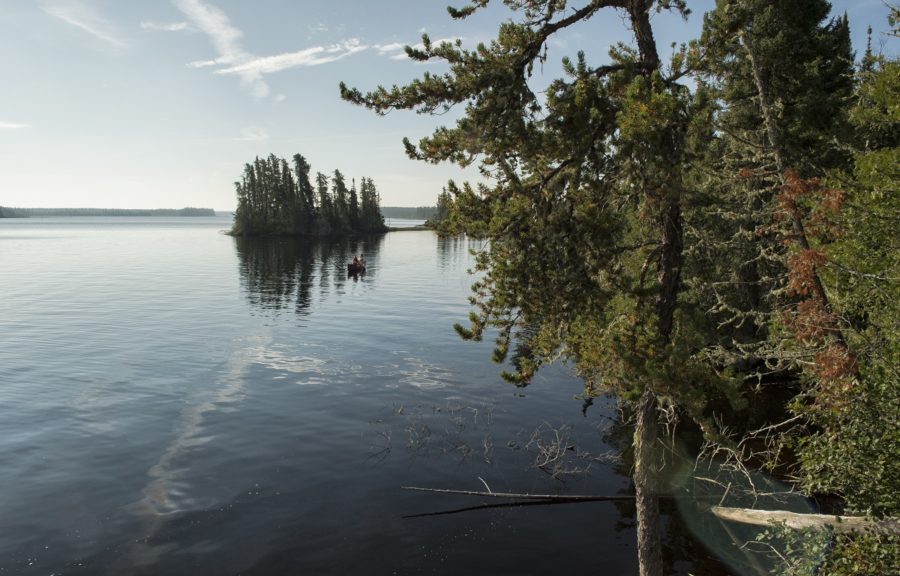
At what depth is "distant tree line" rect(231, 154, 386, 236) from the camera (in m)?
139

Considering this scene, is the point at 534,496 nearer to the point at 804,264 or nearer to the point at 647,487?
the point at 647,487

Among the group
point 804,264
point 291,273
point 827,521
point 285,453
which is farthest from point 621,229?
point 291,273

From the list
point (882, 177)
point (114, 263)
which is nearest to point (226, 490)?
point (882, 177)

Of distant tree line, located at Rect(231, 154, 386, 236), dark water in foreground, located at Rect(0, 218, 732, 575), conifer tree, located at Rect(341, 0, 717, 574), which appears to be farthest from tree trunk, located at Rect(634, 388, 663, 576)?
distant tree line, located at Rect(231, 154, 386, 236)

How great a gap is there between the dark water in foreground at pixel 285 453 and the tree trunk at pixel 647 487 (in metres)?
2.64

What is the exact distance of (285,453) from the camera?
18.6 meters

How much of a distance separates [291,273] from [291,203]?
249 feet

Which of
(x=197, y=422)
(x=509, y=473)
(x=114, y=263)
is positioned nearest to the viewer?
(x=509, y=473)

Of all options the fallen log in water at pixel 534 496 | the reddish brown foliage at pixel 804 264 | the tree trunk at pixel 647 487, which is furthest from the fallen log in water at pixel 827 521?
the reddish brown foliage at pixel 804 264

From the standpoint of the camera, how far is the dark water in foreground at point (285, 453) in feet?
44.0

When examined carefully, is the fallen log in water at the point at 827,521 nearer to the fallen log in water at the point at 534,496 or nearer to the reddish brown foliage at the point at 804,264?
the fallen log in water at the point at 534,496

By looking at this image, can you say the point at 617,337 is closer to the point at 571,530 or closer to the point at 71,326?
the point at 571,530

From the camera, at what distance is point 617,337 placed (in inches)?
364

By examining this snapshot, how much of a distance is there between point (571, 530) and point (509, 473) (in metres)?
3.14
